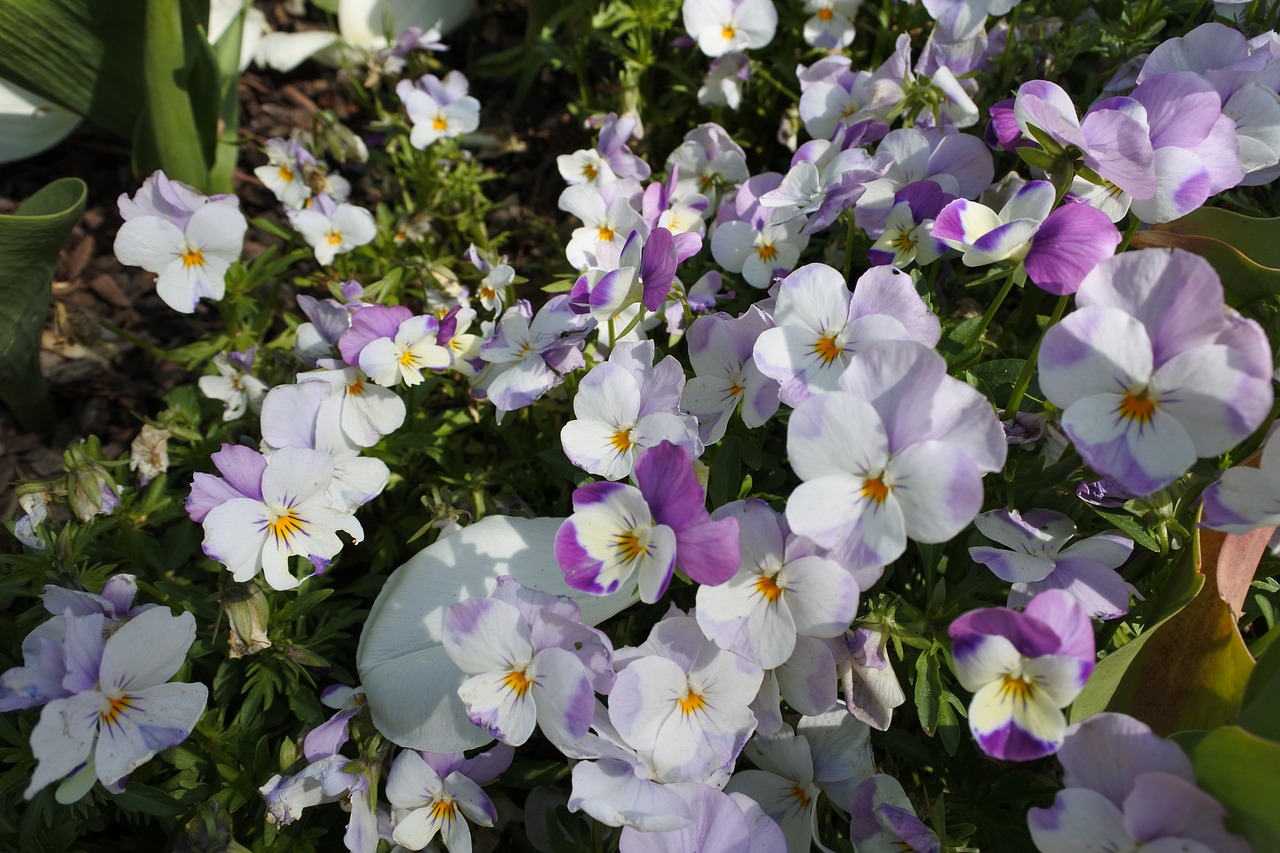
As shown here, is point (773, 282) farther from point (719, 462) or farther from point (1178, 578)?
point (1178, 578)

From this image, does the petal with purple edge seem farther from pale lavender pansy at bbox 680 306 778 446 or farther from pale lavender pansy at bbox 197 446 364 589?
pale lavender pansy at bbox 197 446 364 589

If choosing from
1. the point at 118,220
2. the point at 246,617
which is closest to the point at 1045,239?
the point at 246,617

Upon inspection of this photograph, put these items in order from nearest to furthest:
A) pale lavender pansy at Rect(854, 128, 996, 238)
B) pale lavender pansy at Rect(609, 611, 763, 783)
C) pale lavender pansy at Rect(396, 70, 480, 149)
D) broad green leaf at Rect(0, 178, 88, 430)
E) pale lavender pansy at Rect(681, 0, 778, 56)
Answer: pale lavender pansy at Rect(609, 611, 763, 783) < pale lavender pansy at Rect(854, 128, 996, 238) < broad green leaf at Rect(0, 178, 88, 430) < pale lavender pansy at Rect(681, 0, 778, 56) < pale lavender pansy at Rect(396, 70, 480, 149)

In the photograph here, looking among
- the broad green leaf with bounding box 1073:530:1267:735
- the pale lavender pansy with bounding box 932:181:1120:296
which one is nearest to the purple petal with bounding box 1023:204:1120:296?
the pale lavender pansy with bounding box 932:181:1120:296

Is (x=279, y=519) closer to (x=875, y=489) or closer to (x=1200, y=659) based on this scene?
(x=875, y=489)

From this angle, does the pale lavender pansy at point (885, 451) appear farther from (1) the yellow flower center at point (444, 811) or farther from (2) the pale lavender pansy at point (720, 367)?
(1) the yellow flower center at point (444, 811)

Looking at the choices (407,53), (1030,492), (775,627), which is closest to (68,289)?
(407,53)
